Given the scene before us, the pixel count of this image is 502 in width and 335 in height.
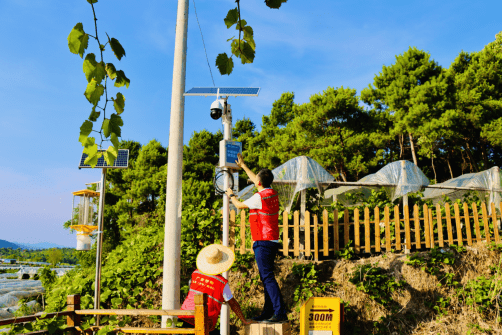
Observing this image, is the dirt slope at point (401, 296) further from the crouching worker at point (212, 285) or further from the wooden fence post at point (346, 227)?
the crouching worker at point (212, 285)

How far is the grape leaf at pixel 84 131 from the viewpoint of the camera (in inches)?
51.0

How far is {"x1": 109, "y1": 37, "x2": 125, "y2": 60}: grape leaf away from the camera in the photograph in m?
1.49

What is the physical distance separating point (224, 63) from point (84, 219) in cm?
541

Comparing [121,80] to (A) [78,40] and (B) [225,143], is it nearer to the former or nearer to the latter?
(A) [78,40]

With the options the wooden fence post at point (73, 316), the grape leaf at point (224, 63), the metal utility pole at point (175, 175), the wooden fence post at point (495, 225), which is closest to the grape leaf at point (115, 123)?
the grape leaf at point (224, 63)

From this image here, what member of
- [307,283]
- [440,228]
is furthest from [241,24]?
[440,228]

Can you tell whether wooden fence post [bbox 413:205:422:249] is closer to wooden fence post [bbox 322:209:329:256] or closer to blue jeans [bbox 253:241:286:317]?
wooden fence post [bbox 322:209:329:256]

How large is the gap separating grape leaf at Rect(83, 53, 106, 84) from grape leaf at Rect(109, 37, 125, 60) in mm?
135

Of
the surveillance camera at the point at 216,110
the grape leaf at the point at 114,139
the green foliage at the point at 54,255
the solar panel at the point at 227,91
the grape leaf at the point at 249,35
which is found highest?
the solar panel at the point at 227,91

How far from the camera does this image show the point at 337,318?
15.4 feet

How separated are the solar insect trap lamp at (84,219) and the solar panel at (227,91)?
2599 millimetres

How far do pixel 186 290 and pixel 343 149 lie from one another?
641 inches

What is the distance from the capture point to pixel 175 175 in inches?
175

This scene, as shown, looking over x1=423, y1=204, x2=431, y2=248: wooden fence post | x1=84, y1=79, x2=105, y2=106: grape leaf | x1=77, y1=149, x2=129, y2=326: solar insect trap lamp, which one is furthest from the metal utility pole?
x1=423, y1=204, x2=431, y2=248: wooden fence post
